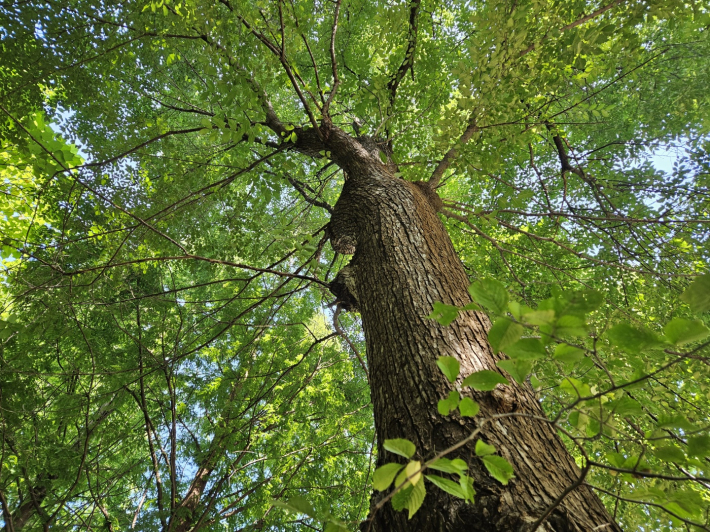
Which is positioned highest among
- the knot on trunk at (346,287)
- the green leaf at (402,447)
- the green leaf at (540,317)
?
the knot on trunk at (346,287)

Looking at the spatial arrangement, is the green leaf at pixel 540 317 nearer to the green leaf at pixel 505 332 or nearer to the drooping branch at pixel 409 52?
the green leaf at pixel 505 332

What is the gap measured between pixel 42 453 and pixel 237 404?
1.42m

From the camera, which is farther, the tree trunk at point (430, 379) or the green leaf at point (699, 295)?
the tree trunk at point (430, 379)

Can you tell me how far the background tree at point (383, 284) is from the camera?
777mm

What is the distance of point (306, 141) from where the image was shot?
3025mm

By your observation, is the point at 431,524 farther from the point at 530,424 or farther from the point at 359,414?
the point at 359,414

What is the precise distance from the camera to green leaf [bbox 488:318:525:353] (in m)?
0.58

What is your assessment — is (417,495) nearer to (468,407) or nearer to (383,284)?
(468,407)

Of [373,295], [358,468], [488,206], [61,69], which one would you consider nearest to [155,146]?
[61,69]

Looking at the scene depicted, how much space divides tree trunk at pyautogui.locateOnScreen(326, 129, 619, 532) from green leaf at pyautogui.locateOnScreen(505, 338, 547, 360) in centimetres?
24

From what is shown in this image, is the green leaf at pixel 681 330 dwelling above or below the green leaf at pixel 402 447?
below

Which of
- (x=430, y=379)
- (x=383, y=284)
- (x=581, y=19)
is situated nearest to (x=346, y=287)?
(x=383, y=284)

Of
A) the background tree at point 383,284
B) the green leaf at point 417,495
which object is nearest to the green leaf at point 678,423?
the background tree at point 383,284

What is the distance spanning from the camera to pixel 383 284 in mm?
1665
